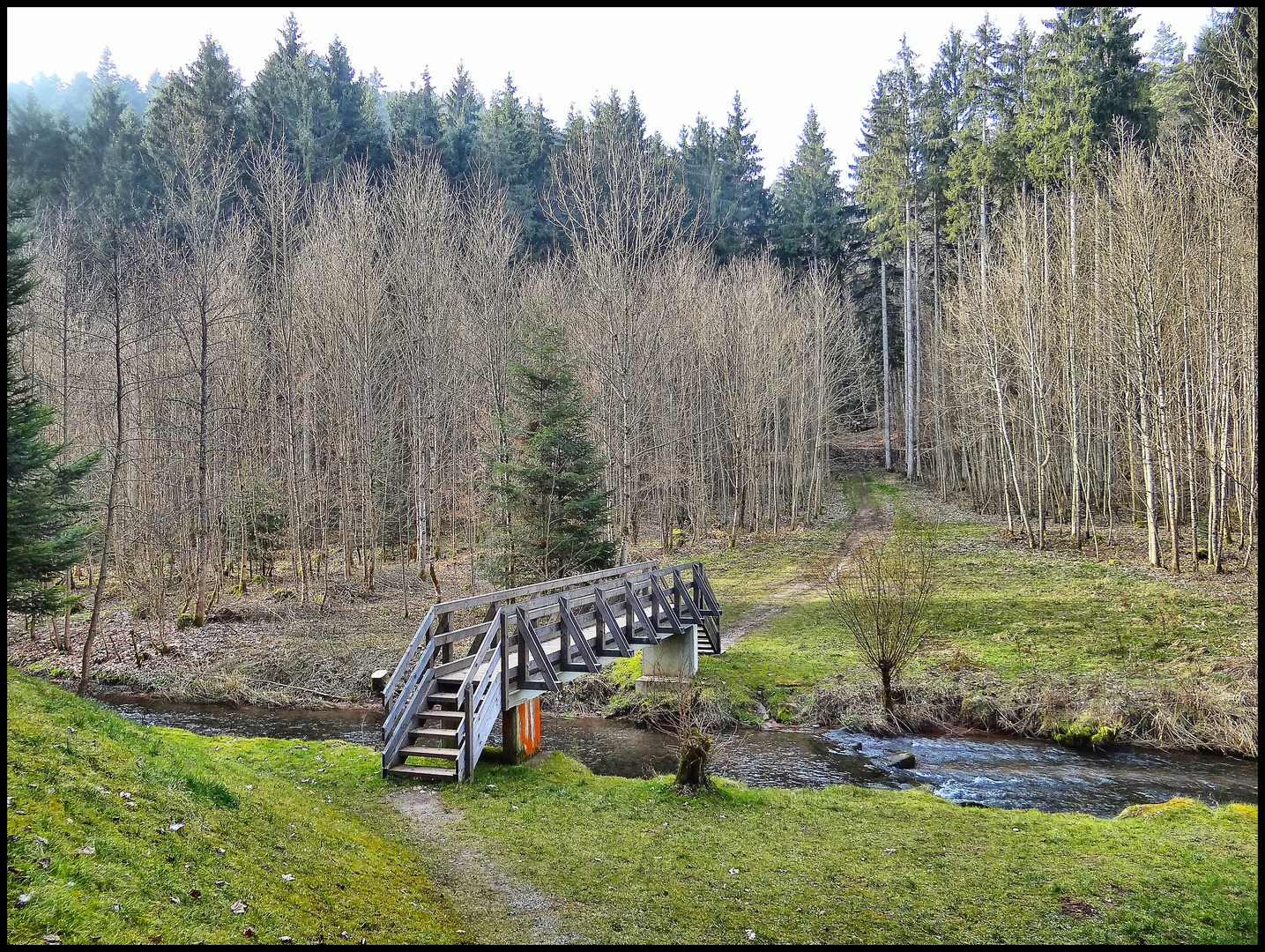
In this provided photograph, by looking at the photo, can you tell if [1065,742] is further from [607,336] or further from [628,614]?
[607,336]

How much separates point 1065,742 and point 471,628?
1043 cm

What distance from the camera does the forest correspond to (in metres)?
18.7

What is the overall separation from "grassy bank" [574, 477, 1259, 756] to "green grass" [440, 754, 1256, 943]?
3.76 m

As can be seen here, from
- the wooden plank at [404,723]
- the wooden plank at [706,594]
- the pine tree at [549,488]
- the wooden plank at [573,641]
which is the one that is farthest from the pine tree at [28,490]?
the wooden plank at [706,594]

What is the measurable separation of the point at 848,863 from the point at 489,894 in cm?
364

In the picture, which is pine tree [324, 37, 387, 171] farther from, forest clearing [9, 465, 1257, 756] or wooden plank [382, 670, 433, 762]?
wooden plank [382, 670, 433, 762]

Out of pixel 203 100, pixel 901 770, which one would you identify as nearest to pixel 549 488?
pixel 901 770

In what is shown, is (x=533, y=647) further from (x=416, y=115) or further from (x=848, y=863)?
(x=416, y=115)

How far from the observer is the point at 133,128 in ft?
138

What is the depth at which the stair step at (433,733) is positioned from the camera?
903 cm

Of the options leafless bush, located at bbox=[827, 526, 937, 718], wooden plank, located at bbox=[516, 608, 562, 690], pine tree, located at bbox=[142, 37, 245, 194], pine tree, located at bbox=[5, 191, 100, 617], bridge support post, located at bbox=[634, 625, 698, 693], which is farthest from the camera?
pine tree, located at bbox=[142, 37, 245, 194]

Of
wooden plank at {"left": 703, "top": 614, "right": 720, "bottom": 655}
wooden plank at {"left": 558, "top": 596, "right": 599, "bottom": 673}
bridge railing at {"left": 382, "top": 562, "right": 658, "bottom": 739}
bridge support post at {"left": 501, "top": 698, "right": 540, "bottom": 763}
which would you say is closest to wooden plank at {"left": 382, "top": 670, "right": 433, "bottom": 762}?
bridge railing at {"left": 382, "top": 562, "right": 658, "bottom": 739}

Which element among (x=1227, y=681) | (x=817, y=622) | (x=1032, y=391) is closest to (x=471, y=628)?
(x=817, y=622)

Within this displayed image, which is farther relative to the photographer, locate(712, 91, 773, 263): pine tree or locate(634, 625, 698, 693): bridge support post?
locate(712, 91, 773, 263): pine tree
